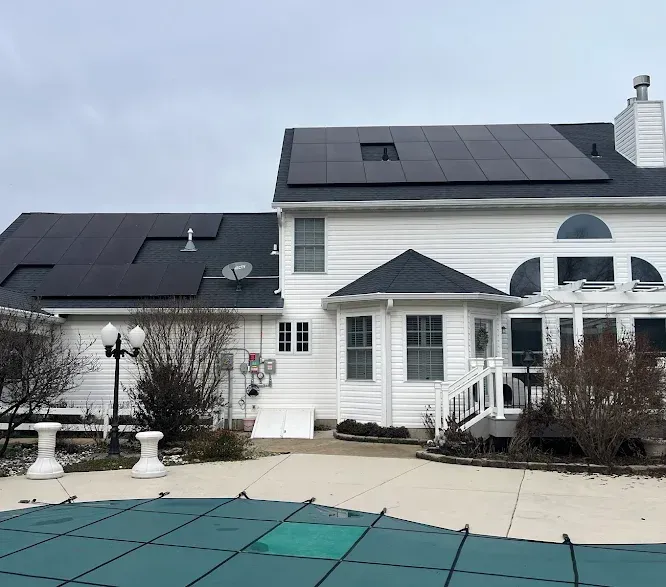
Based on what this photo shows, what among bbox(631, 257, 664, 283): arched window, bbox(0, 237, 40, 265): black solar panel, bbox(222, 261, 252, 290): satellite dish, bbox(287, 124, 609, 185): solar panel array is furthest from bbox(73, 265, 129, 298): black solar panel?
bbox(631, 257, 664, 283): arched window

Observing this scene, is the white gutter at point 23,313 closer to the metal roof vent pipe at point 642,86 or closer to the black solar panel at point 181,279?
the black solar panel at point 181,279

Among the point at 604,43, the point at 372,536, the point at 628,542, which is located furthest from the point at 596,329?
the point at 372,536

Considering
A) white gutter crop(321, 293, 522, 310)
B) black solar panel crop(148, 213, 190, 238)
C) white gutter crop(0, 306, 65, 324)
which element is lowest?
white gutter crop(0, 306, 65, 324)

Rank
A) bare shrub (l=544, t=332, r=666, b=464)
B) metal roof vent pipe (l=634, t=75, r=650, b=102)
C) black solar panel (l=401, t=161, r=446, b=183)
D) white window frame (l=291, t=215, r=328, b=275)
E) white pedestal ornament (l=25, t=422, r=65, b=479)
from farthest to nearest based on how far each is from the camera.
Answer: metal roof vent pipe (l=634, t=75, r=650, b=102)
black solar panel (l=401, t=161, r=446, b=183)
white window frame (l=291, t=215, r=328, b=275)
bare shrub (l=544, t=332, r=666, b=464)
white pedestal ornament (l=25, t=422, r=65, b=479)

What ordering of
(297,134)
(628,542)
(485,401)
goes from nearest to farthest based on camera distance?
(628,542) → (485,401) → (297,134)

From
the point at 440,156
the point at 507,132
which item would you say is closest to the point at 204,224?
the point at 440,156

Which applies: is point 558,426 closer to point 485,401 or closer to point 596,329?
point 485,401

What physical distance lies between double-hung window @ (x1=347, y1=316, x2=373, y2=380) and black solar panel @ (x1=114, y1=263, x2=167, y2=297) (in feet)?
17.0

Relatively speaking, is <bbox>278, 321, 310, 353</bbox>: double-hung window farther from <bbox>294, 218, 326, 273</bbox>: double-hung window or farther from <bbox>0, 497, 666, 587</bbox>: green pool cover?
<bbox>0, 497, 666, 587</bbox>: green pool cover

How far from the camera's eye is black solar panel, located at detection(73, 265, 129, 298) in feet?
49.8

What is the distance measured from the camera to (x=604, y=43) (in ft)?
57.0

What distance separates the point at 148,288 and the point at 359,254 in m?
5.46

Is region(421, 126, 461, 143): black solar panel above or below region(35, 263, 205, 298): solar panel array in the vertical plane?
above

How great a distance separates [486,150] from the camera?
1745 cm
